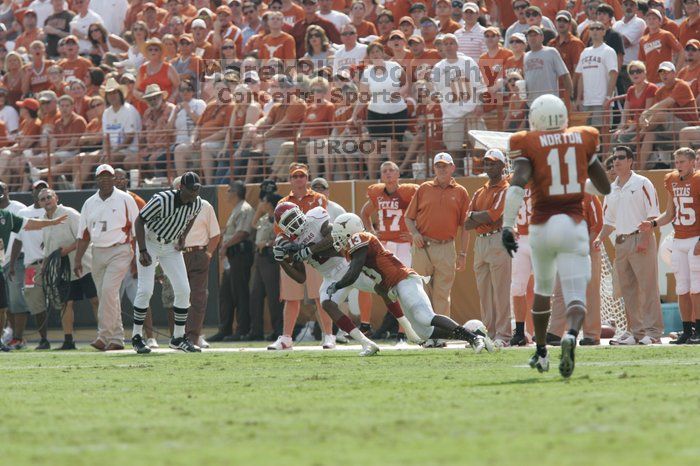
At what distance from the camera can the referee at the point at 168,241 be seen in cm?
1393

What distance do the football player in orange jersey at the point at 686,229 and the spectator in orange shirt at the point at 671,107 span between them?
2016mm

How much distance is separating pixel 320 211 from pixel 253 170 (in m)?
5.56

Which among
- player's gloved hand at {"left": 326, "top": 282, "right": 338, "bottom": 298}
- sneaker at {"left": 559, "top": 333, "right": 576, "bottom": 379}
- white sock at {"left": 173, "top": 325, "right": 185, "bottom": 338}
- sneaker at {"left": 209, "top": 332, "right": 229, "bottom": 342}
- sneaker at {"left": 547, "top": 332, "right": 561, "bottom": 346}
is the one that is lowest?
sneaker at {"left": 209, "top": 332, "right": 229, "bottom": 342}

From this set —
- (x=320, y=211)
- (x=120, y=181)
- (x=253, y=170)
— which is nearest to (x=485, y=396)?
(x=320, y=211)

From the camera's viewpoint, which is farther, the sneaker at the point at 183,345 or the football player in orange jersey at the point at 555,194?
the sneaker at the point at 183,345

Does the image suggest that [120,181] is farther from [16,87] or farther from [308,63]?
[16,87]

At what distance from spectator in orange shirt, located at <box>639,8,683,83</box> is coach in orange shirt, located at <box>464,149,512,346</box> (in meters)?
3.94

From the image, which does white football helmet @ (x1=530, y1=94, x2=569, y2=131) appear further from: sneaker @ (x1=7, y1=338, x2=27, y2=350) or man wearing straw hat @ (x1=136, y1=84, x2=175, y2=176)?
man wearing straw hat @ (x1=136, y1=84, x2=175, y2=176)

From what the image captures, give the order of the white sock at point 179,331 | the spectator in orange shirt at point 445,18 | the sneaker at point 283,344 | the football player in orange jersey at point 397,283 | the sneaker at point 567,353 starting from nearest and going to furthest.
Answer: the sneaker at point 567,353 < the football player in orange jersey at point 397,283 < the white sock at point 179,331 < the sneaker at point 283,344 < the spectator in orange shirt at point 445,18

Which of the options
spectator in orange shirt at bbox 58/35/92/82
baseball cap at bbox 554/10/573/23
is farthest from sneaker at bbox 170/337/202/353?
spectator in orange shirt at bbox 58/35/92/82

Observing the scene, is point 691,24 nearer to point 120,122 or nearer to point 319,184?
point 319,184

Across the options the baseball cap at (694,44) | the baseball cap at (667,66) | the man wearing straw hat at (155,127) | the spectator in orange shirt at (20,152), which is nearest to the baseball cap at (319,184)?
the man wearing straw hat at (155,127)

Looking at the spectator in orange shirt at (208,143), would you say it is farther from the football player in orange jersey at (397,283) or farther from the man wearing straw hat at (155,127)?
the football player in orange jersey at (397,283)

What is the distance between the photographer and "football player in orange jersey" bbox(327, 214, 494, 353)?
474 inches
